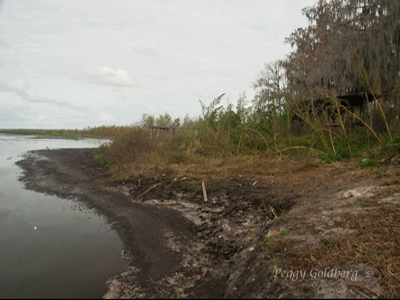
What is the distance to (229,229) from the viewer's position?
4.73 meters

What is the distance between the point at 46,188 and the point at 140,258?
595 cm

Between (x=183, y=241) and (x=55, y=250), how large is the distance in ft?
6.15

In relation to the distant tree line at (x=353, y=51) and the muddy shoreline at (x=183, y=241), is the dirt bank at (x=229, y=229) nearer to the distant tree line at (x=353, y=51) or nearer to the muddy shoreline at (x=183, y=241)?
the muddy shoreline at (x=183, y=241)

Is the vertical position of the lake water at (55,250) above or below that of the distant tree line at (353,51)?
below

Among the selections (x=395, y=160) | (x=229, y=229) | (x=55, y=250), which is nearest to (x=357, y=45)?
(x=395, y=160)

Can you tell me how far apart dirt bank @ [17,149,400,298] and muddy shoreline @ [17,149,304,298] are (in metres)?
0.01

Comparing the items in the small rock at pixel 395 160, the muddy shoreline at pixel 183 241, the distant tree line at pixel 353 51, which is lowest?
the muddy shoreline at pixel 183 241

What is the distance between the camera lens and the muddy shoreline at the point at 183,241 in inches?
120

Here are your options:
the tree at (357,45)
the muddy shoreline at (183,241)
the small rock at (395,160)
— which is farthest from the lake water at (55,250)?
the tree at (357,45)

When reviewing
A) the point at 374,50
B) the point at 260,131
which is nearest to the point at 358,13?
the point at 374,50

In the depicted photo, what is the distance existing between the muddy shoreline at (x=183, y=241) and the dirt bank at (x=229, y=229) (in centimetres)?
1

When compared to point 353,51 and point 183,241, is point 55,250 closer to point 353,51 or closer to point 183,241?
point 183,241

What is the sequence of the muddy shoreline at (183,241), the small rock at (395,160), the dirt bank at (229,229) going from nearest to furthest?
the dirt bank at (229,229)
the muddy shoreline at (183,241)
the small rock at (395,160)

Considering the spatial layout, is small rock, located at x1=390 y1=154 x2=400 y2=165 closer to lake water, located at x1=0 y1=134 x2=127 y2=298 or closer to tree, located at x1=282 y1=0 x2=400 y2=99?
tree, located at x1=282 y1=0 x2=400 y2=99
